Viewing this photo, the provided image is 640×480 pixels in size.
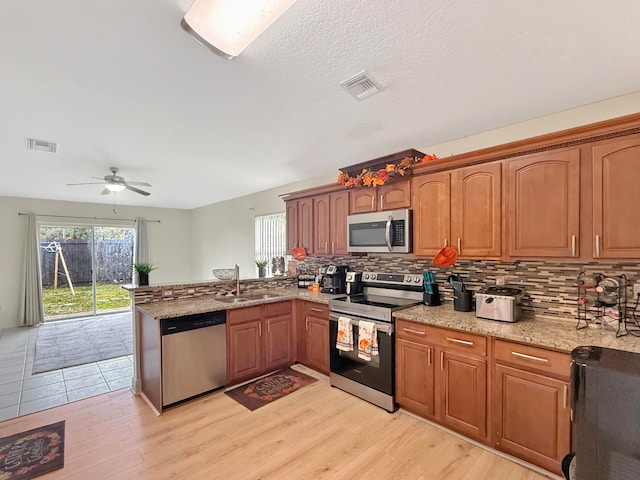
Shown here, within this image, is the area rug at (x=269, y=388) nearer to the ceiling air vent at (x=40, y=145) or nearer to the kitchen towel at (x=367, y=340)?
the kitchen towel at (x=367, y=340)

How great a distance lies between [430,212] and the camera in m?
2.82

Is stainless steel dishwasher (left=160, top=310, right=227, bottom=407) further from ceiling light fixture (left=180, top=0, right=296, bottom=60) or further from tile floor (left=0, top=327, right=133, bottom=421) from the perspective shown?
ceiling light fixture (left=180, top=0, right=296, bottom=60)

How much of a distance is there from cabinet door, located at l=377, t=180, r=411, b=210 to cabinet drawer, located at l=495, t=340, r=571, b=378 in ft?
4.91

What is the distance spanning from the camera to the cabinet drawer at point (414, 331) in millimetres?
2436

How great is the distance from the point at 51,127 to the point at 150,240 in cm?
490

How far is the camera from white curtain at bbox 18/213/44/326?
5.84 m

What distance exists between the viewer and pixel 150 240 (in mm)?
7484

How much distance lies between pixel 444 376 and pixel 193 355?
225cm

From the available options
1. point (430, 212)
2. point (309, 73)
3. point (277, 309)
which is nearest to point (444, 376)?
point (430, 212)

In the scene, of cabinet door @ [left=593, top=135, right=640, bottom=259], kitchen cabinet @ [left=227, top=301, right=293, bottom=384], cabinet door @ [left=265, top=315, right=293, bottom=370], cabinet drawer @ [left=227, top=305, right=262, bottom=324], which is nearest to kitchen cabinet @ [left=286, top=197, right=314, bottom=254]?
kitchen cabinet @ [left=227, top=301, right=293, bottom=384]

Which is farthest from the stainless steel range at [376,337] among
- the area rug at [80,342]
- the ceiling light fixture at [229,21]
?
the area rug at [80,342]

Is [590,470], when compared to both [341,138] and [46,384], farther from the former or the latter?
[46,384]

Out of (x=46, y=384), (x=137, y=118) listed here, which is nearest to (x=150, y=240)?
(x=46, y=384)

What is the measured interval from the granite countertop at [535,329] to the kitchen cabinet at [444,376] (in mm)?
72
